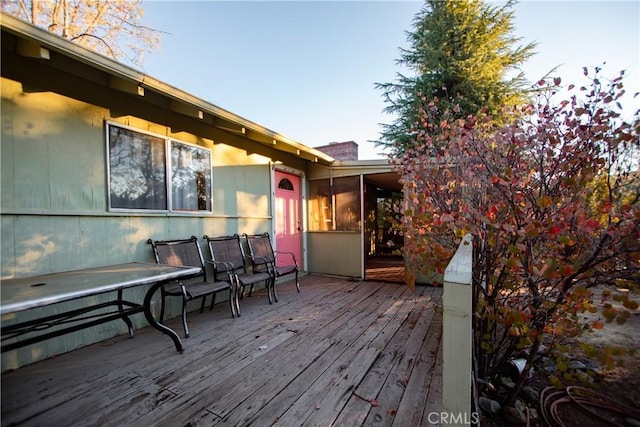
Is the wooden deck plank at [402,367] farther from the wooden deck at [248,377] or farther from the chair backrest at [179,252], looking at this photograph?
the chair backrest at [179,252]

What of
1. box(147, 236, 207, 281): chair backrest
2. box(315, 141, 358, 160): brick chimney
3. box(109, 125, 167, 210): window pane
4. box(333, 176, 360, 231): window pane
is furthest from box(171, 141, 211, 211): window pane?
box(315, 141, 358, 160): brick chimney

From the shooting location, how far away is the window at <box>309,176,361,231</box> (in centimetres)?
548

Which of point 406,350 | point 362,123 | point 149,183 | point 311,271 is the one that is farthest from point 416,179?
point 362,123

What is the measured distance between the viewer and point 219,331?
290cm

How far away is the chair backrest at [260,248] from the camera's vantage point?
4.24 m

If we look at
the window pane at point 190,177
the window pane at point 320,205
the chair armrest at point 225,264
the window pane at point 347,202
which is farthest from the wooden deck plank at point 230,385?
the window pane at point 320,205

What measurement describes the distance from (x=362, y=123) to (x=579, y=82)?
8159mm

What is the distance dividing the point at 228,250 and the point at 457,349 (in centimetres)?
350

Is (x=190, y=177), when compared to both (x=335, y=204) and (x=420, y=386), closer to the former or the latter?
(x=335, y=204)

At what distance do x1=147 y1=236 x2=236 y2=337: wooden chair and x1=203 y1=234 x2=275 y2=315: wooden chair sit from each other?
189 mm

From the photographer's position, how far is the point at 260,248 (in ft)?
15.0

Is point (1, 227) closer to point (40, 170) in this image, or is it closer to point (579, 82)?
point (40, 170)

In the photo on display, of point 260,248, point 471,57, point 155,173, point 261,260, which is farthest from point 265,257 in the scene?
point 471,57

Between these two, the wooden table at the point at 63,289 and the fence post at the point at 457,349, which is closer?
the fence post at the point at 457,349
